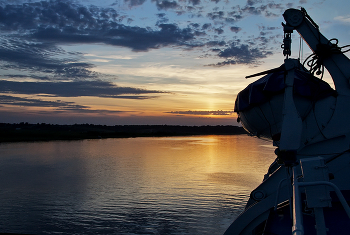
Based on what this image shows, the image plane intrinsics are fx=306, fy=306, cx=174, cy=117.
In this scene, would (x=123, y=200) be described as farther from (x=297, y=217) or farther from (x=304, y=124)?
(x=297, y=217)

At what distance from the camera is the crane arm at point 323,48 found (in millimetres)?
5445

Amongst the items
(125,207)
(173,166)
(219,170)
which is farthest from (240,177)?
(125,207)

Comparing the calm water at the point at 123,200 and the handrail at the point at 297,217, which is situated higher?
the handrail at the point at 297,217

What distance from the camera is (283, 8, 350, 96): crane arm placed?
5.45 meters

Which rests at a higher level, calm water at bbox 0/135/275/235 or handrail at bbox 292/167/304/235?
handrail at bbox 292/167/304/235

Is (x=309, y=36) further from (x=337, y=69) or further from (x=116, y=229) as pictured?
(x=116, y=229)

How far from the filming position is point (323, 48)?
5.45 m

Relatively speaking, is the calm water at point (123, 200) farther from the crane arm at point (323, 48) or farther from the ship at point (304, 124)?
the crane arm at point (323, 48)

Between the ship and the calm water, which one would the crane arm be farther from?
the calm water

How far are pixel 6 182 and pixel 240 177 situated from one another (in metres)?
12.0

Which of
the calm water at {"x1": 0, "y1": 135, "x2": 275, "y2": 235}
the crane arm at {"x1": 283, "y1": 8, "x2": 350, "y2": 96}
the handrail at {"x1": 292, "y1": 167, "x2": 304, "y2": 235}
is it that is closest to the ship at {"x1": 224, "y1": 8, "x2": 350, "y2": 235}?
the crane arm at {"x1": 283, "y1": 8, "x2": 350, "y2": 96}

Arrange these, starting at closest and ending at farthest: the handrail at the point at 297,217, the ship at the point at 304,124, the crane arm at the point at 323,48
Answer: the handrail at the point at 297,217, the ship at the point at 304,124, the crane arm at the point at 323,48

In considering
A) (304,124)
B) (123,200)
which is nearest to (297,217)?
(304,124)

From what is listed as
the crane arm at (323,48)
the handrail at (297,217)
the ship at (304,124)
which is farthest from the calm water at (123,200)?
the handrail at (297,217)
